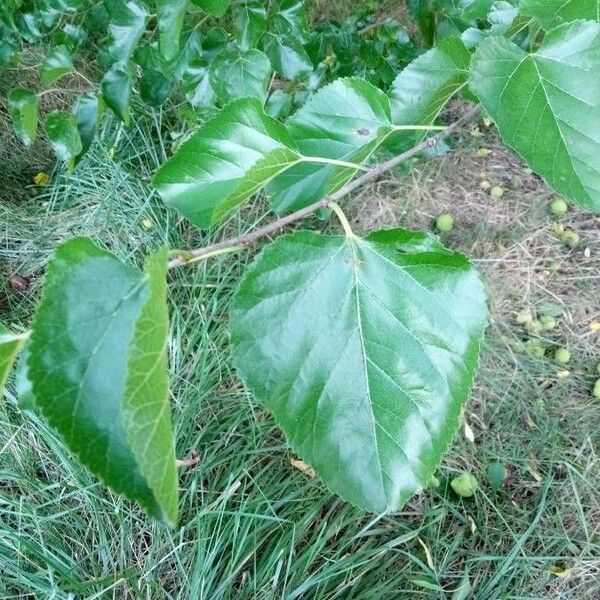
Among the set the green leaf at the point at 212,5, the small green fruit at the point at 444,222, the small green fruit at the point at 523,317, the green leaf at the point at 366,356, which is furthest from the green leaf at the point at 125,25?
the small green fruit at the point at 523,317

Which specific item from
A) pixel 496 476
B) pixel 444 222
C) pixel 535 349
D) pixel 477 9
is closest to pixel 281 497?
pixel 496 476

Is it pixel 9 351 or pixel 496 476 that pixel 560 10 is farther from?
pixel 496 476

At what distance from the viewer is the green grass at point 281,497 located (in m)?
1.45

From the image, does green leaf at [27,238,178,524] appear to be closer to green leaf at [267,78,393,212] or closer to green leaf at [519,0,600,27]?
green leaf at [267,78,393,212]

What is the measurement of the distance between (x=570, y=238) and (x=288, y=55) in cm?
125

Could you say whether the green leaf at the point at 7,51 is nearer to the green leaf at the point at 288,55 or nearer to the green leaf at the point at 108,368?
the green leaf at the point at 288,55

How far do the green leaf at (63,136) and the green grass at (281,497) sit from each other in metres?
0.78

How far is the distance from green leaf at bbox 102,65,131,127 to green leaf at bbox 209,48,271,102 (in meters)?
0.16

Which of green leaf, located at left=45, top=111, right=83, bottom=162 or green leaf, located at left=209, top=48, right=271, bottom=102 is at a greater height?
green leaf, located at left=209, top=48, right=271, bottom=102

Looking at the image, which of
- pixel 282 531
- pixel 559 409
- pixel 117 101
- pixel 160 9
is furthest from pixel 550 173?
pixel 559 409

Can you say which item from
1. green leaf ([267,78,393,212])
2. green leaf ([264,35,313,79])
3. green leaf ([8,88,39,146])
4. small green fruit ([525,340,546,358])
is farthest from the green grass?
green leaf ([267,78,393,212])

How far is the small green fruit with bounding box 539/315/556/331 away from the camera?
1840 millimetres

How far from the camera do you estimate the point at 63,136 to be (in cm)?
103

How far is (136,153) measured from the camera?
6.77 ft
